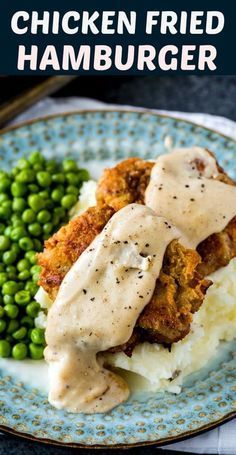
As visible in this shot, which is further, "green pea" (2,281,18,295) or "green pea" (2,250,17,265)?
"green pea" (2,250,17,265)

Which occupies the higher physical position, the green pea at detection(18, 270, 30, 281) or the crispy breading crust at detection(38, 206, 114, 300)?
the crispy breading crust at detection(38, 206, 114, 300)

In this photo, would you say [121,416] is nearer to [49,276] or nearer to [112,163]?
[49,276]

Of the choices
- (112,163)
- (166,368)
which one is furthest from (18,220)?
(166,368)

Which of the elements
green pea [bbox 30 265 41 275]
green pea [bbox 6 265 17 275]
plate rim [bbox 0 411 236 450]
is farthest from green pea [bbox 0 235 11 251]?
plate rim [bbox 0 411 236 450]

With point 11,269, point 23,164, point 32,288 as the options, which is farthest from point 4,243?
point 23,164

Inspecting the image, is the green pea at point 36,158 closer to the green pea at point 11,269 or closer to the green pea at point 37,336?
the green pea at point 11,269

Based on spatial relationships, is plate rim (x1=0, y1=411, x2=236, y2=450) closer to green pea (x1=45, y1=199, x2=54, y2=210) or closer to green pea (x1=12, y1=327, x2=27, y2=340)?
green pea (x1=12, y1=327, x2=27, y2=340)

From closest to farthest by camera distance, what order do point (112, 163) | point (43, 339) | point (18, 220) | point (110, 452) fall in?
1. point (110, 452)
2. point (43, 339)
3. point (18, 220)
4. point (112, 163)
